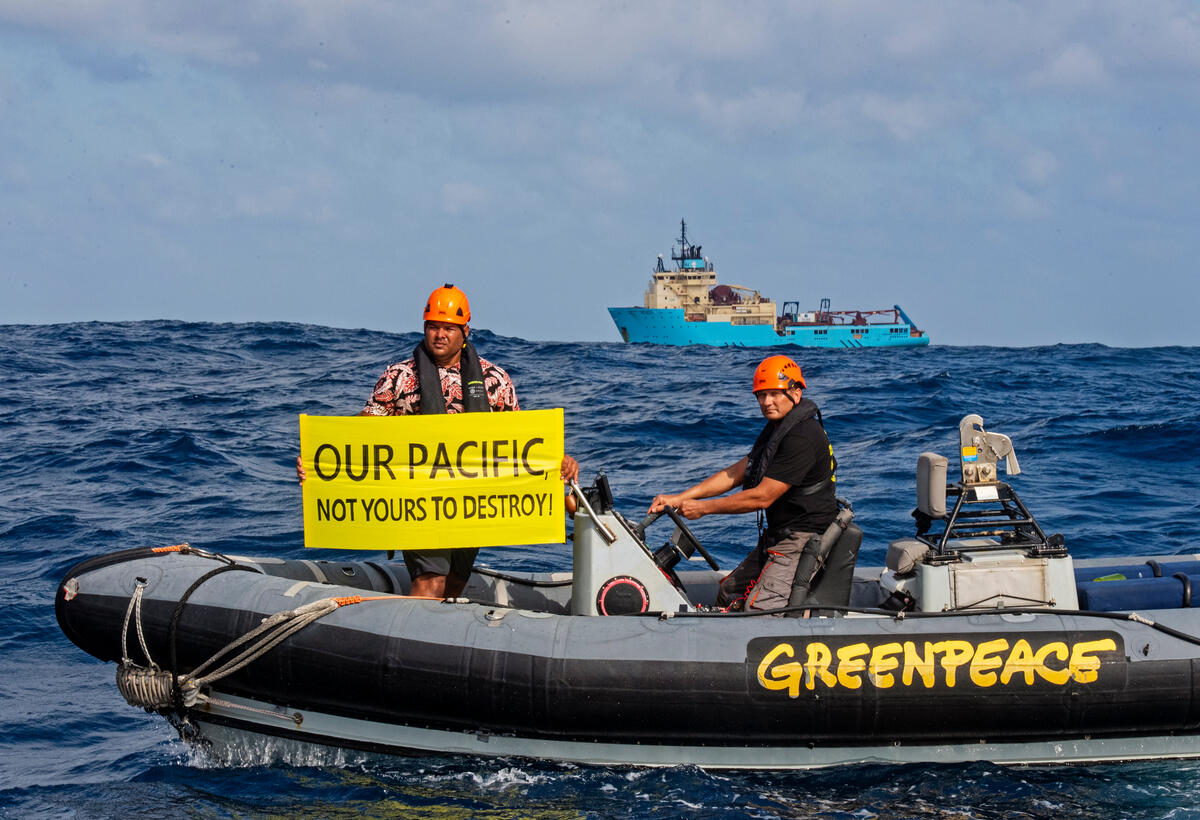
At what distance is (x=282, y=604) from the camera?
649 cm

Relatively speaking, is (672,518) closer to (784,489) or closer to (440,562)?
(784,489)

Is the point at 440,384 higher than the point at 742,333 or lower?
lower

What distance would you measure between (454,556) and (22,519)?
739 cm

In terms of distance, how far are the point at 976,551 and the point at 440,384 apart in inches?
137

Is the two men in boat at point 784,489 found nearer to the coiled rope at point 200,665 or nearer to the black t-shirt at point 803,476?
the black t-shirt at point 803,476

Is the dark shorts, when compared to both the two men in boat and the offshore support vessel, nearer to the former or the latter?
the two men in boat

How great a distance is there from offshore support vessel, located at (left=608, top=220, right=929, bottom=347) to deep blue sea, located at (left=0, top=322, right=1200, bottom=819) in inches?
1878

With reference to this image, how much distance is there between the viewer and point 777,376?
22.1 ft

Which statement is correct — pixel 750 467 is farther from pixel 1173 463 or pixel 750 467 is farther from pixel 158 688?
pixel 1173 463

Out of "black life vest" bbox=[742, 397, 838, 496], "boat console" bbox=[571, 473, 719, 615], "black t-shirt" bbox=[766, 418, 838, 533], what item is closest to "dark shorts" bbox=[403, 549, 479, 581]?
"boat console" bbox=[571, 473, 719, 615]

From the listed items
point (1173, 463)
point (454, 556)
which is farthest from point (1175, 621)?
point (1173, 463)

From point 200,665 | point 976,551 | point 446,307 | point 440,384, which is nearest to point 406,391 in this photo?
point 440,384

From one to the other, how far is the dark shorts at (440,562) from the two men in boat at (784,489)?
127cm

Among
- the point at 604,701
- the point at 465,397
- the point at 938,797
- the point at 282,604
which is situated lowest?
the point at 938,797
